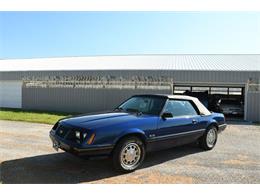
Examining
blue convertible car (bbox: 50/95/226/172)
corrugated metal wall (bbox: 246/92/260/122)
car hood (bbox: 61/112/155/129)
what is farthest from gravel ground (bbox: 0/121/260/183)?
corrugated metal wall (bbox: 246/92/260/122)

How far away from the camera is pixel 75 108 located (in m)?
16.1

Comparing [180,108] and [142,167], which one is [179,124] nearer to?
[180,108]

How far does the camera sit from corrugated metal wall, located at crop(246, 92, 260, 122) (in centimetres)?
1400

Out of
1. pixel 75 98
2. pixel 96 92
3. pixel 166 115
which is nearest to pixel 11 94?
pixel 75 98

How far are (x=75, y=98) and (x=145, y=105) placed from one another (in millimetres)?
10942

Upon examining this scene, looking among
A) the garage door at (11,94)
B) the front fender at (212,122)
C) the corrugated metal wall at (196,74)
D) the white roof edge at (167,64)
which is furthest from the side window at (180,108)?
the garage door at (11,94)

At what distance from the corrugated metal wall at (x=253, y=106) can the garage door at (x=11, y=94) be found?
14712 millimetres

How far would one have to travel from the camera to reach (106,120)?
4910mm

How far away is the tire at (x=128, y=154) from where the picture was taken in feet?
15.5

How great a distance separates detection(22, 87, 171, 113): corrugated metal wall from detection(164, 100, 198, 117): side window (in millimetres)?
8364

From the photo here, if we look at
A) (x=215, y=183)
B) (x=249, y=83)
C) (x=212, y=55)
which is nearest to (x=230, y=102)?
(x=249, y=83)

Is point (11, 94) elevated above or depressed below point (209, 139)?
above

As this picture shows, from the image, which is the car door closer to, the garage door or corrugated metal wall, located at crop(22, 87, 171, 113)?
corrugated metal wall, located at crop(22, 87, 171, 113)

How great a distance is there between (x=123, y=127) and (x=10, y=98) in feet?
52.7
